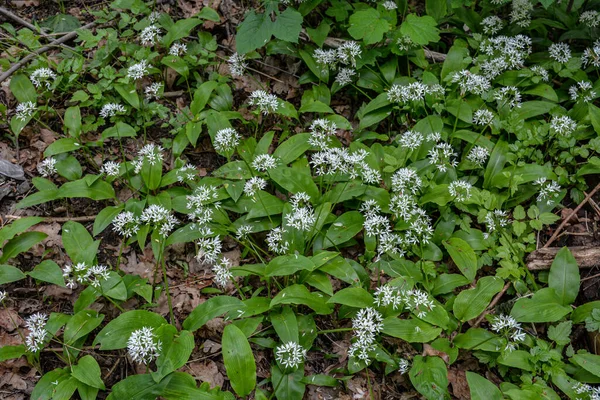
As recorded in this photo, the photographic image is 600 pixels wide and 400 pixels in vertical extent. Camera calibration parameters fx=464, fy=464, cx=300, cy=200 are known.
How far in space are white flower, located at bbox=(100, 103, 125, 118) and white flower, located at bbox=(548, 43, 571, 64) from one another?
4278 millimetres

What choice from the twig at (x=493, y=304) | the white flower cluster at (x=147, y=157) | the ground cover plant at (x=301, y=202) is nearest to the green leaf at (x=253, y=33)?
the ground cover plant at (x=301, y=202)

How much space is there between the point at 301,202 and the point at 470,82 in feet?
6.62

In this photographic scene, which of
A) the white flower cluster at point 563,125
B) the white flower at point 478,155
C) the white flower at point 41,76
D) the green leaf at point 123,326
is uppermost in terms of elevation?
the white flower cluster at point 563,125

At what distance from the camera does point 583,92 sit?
14.5ft

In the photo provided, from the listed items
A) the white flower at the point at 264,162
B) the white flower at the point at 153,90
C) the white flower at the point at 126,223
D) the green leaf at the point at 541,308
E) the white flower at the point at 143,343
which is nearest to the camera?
the white flower at the point at 143,343

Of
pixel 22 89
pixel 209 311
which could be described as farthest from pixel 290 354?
pixel 22 89

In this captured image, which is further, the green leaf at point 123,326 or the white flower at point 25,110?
the white flower at point 25,110

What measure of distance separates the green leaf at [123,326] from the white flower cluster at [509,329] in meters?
2.37

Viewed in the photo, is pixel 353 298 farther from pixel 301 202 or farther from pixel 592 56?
pixel 592 56

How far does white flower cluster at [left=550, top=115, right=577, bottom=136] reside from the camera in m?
4.12

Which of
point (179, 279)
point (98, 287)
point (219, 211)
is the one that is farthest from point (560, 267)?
point (98, 287)

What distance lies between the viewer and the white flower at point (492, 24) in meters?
4.81

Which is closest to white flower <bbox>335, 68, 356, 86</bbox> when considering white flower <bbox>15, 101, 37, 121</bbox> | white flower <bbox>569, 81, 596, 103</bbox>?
white flower <bbox>569, 81, 596, 103</bbox>

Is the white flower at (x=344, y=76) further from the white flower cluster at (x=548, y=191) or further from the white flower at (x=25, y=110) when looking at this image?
the white flower at (x=25, y=110)
